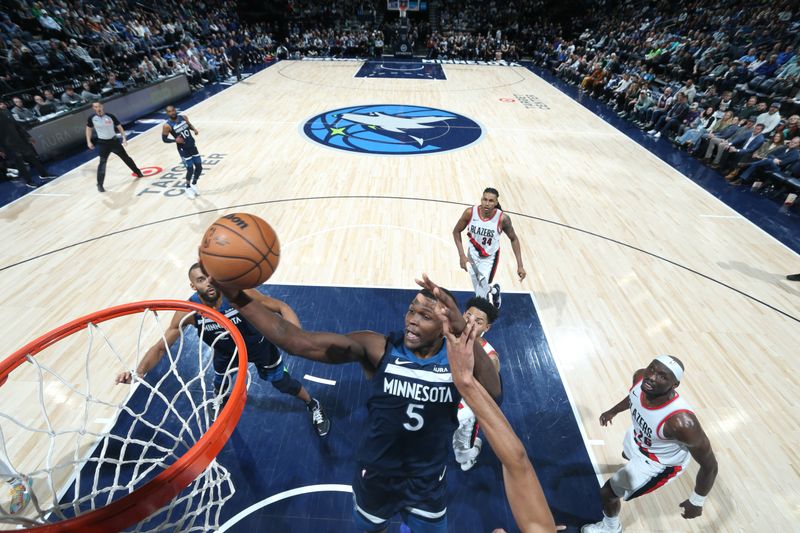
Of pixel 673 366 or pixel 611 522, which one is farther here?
pixel 611 522

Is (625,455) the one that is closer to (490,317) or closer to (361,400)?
(490,317)

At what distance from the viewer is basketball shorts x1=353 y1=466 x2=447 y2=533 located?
2318 mm

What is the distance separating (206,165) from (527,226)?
23.8 feet

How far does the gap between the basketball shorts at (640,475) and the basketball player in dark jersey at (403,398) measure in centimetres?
142

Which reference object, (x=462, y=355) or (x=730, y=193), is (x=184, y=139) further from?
(x=730, y=193)

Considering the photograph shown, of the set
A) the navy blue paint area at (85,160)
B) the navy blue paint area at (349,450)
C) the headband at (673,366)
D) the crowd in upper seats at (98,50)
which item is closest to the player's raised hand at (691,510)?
the navy blue paint area at (349,450)

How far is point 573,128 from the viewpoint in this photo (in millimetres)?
12828

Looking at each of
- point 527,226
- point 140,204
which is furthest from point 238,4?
point 527,226

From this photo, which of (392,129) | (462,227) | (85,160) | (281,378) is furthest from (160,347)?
(392,129)

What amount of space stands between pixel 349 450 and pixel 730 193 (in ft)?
32.8

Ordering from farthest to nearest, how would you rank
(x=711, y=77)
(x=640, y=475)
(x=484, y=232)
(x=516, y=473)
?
(x=711, y=77) → (x=484, y=232) → (x=640, y=475) → (x=516, y=473)

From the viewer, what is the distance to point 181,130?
7320 mm

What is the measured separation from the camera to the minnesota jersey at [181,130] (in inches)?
286

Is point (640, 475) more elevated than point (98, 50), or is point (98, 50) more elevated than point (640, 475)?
point (640, 475)
